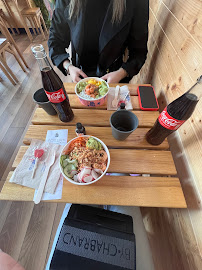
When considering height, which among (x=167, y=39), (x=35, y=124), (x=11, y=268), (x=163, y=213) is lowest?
(x=163, y=213)

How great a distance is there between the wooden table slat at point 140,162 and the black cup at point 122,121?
0.24 feet

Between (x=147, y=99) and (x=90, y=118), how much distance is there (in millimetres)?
318

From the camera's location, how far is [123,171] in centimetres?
50

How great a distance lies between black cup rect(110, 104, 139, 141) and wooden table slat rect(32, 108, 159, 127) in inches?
3.4

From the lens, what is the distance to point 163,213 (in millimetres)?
696

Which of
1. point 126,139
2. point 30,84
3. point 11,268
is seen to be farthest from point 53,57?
point 30,84

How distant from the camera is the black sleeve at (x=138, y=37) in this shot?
721 mm

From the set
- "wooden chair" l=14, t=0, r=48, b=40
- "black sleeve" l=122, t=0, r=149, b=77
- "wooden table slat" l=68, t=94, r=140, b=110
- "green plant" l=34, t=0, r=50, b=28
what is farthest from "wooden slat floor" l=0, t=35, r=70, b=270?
"green plant" l=34, t=0, r=50, b=28

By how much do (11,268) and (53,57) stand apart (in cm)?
112

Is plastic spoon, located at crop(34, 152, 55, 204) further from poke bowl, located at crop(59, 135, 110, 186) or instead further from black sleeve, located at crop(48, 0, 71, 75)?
black sleeve, located at crop(48, 0, 71, 75)

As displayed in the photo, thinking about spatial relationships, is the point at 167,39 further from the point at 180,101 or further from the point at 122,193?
the point at 122,193

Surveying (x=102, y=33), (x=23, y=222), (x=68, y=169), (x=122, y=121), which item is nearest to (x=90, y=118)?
(x=122, y=121)

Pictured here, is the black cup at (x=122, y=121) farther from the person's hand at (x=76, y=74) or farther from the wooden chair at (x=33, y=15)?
the wooden chair at (x=33, y=15)

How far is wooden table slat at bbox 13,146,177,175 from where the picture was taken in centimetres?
51
